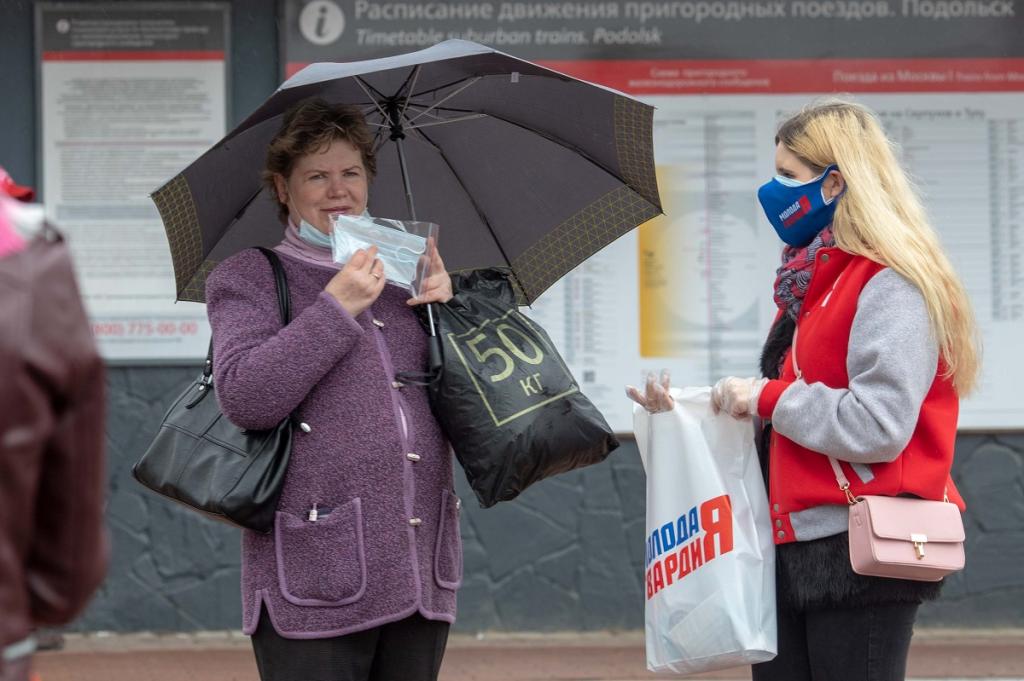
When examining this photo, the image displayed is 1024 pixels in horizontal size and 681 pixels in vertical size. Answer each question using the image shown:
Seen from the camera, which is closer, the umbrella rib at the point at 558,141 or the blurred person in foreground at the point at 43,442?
the blurred person in foreground at the point at 43,442

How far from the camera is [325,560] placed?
279 cm

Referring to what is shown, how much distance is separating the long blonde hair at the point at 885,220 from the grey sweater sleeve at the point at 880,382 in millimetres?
38

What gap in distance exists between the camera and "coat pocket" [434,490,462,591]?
2.96m

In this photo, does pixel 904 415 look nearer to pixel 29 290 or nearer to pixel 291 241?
pixel 291 241

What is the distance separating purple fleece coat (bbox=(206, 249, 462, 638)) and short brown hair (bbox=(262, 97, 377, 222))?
0.23 m

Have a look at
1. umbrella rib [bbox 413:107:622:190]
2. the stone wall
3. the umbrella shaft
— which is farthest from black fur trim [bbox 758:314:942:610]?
the stone wall

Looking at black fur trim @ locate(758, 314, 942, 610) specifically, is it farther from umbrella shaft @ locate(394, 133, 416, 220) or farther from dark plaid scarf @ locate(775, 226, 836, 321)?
umbrella shaft @ locate(394, 133, 416, 220)

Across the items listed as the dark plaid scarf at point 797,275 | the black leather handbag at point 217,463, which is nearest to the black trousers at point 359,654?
the black leather handbag at point 217,463

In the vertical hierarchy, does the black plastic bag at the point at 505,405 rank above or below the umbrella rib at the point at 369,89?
below

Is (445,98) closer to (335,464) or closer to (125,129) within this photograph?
(335,464)

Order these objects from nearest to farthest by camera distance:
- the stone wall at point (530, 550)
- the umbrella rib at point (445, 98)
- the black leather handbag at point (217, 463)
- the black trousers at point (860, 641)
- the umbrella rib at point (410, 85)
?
the black leather handbag at point (217, 463), the black trousers at point (860, 641), the umbrella rib at point (410, 85), the umbrella rib at point (445, 98), the stone wall at point (530, 550)

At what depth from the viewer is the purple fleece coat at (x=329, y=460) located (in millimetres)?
2752

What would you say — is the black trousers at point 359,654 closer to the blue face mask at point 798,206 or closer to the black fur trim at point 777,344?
the black fur trim at point 777,344

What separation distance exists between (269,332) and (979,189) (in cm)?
421
